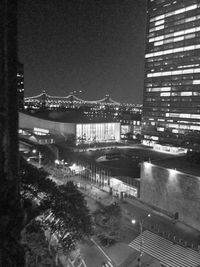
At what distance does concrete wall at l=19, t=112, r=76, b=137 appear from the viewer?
165 feet

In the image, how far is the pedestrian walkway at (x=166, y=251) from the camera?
13094mm

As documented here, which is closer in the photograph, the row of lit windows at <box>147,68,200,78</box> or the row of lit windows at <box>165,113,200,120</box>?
the row of lit windows at <box>165,113,200,120</box>

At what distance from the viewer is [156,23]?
56938mm

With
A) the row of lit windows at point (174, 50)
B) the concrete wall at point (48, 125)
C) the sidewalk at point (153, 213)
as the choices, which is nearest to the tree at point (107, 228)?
the sidewalk at point (153, 213)

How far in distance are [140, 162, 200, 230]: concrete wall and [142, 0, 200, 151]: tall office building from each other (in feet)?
104

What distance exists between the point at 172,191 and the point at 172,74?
40.2 metres

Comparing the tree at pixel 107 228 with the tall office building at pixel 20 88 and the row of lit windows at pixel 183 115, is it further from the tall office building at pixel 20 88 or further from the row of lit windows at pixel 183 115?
the row of lit windows at pixel 183 115

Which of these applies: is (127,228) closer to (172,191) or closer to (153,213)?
(153,213)

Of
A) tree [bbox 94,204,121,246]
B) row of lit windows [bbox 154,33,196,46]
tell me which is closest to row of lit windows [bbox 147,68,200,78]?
Answer: row of lit windows [bbox 154,33,196,46]

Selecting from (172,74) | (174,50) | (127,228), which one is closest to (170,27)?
(174,50)

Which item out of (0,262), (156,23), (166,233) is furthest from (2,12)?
(156,23)

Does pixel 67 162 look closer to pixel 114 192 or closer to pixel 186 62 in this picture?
pixel 114 192

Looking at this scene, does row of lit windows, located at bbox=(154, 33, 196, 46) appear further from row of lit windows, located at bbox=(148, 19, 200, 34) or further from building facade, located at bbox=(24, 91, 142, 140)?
building facade, located at bbox=(24, 91, 142, 140)

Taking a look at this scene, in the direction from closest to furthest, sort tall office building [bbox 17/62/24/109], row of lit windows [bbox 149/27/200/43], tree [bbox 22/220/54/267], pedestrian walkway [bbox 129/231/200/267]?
tall office building [bbox 17/62/24/109] < tree [bbox 22/220/54/267] < pedestrian walkway [bbox 129/231/200/267] < row of lit windows [bbox 149/27/200/43]
